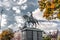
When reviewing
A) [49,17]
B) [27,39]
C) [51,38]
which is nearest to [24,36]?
[27,39]

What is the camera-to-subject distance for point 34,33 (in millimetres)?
23625

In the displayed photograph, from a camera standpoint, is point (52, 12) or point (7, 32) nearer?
point (52, 12)

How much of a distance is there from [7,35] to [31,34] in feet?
73.8

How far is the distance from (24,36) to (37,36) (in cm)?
146

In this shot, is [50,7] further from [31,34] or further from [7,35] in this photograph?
[7,35]

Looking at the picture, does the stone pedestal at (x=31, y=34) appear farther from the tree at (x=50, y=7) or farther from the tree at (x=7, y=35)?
the tree at (x=7, y=35)

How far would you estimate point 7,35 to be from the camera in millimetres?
45188

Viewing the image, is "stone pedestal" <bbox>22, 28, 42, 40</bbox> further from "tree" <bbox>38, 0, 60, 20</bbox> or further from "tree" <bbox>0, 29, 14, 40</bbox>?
"tree" <bbox>0, 29, 14, 40</bbox>

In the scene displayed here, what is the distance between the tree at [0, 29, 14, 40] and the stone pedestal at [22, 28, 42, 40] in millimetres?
20355

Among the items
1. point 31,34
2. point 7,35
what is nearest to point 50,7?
point 31,34

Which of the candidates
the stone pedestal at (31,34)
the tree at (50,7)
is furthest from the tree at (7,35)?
the tree at (50,7)

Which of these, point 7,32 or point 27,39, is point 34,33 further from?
point 7,32

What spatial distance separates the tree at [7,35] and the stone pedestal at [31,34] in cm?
2036

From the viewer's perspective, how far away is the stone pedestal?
905 inches
